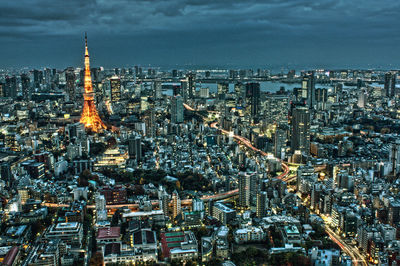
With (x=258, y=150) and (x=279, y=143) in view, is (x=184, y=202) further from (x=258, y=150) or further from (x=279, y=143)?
(x=258, y=150)

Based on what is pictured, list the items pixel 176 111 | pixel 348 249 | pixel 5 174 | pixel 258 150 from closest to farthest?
1. pixel 348 249
2. pixel 5 174
3. pixel 258 150
4. pixel 176 111

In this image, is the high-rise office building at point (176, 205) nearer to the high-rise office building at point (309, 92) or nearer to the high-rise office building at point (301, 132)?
the high-rise office building at point (301, 132)

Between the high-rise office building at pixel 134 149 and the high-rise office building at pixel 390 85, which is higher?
the high-rise office building at pixel 390 85

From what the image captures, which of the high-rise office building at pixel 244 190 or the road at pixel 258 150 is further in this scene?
the road at pixel 258 150

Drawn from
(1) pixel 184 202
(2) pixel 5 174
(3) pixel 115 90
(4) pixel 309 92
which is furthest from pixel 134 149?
(4) pixel 309 92

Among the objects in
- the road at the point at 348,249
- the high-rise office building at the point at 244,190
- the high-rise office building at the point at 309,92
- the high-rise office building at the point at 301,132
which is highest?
the high-rise office building at the point at 309,92

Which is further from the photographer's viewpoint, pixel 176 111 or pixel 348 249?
pixel 176 111

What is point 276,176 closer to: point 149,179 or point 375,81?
point 149,179

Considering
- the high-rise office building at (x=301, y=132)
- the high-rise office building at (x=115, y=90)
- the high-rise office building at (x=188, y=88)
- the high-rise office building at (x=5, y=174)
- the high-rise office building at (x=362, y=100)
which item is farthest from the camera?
the high-rise office building at (x=188, y=88)

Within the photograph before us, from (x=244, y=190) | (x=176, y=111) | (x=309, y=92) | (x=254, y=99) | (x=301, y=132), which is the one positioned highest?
(x=309, y=92)

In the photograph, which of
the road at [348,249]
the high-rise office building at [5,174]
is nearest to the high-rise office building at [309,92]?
the road at [348,249]
